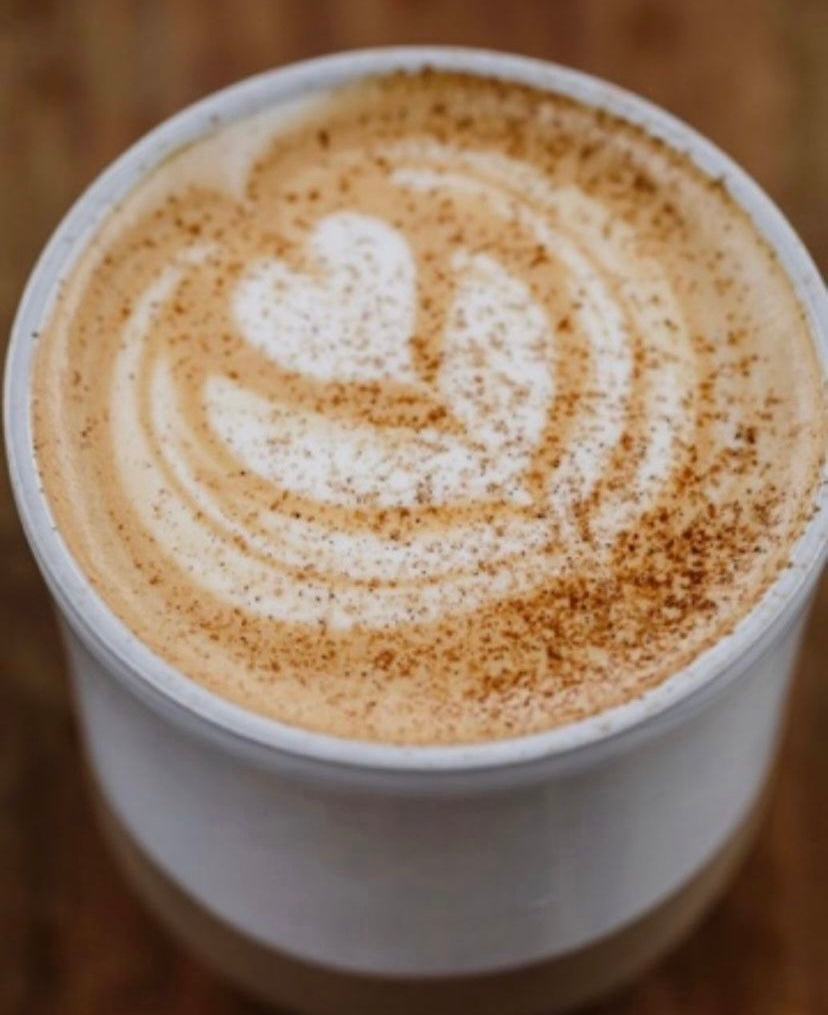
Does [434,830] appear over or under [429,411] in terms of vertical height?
under

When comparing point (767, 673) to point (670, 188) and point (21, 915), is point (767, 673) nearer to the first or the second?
point (670, 188)

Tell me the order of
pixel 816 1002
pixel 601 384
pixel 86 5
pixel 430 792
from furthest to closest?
pixel 86 5 < pixel 816 1002 < pixel 601 384 < pixel 430 792

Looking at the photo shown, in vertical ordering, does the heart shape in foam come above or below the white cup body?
above

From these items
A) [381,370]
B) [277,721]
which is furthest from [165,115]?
[277,721]

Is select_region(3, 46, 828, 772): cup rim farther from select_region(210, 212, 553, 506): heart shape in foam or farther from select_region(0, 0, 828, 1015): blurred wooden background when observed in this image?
select_region(0, 0, 828, 1015): blurred wooden background

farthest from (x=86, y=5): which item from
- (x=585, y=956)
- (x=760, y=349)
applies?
(x=585, y=956)

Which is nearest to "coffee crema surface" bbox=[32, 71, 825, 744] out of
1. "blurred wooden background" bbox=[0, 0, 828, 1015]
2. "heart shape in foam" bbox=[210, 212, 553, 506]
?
"heart shape in foam" bbox=[210, 212, 553, 506]

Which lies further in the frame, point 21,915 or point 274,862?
point 21,915

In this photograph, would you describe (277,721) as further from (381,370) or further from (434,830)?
(381,370)
